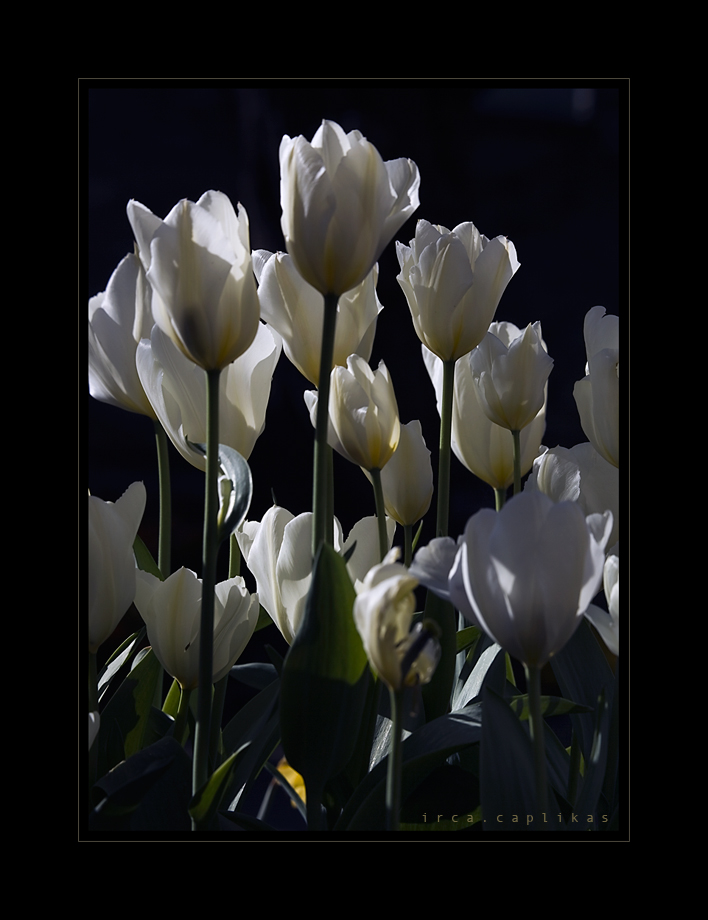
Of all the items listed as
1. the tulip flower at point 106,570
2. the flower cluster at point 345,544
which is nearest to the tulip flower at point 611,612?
the flower cluster at point 345,544

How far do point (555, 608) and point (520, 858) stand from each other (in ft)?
0.45

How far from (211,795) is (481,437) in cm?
25

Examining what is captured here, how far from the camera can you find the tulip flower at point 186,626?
13.9 inches

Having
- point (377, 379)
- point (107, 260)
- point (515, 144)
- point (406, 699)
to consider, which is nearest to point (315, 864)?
Answer: point (406, 699)

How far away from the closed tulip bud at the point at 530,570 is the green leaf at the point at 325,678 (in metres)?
0.05

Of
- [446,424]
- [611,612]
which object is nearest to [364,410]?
[446,424]

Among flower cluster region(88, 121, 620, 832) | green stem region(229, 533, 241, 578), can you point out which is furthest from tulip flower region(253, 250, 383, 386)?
green stem region(229, 533, 241, 578)

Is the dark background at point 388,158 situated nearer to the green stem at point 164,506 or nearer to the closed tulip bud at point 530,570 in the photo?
the green stem at point 164,506

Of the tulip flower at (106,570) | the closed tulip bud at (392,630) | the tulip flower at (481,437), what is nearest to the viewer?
the closed tulip bud at (392,630)

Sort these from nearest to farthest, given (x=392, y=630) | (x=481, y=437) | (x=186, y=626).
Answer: (x=392, y=630), (x=186, y=626), (x=481, y=437)

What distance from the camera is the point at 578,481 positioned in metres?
0.41

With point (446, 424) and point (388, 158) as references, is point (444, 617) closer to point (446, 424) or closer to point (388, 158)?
point (446, 424)

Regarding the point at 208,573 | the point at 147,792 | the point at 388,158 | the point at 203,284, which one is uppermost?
the point at 388,158
